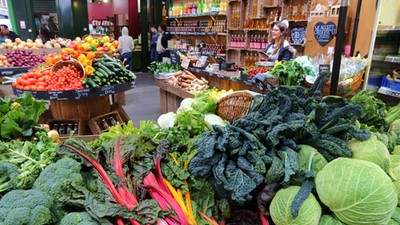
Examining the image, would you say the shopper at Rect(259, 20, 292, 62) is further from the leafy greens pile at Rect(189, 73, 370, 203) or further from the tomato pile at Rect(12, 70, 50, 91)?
the tomato pile at Rect(12, 70, 50, 91)

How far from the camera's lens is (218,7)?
786 cm

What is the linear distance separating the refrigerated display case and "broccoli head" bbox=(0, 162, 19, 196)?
334 centimetres

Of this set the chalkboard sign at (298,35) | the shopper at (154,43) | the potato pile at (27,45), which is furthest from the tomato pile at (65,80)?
the shopper at (154,43)

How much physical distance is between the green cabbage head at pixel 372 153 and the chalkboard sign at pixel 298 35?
4.80m

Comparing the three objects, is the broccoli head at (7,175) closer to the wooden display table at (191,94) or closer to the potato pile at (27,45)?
the wooden display table at (191,94)

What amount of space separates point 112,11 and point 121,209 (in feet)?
41.3

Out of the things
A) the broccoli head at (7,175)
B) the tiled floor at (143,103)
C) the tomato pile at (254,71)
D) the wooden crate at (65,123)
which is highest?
the tomato pile at (254,71)

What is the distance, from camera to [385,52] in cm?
339

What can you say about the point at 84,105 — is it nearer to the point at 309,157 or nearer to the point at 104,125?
the point at 104,125

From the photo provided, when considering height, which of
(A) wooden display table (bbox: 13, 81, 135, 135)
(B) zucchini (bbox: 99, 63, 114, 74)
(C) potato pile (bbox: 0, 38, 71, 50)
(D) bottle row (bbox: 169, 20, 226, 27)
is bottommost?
(A) wooden display table (bbox: 13, 81, 135, 135)

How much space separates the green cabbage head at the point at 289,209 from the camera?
1091 millimetres

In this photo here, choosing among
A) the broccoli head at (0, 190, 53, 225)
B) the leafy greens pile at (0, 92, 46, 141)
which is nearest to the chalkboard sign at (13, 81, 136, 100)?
the leafy greens pile at (0, 92, 46, 141)

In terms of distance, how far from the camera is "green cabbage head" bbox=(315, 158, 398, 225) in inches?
41.4

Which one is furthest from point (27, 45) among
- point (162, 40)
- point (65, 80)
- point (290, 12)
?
point (290, 12)
